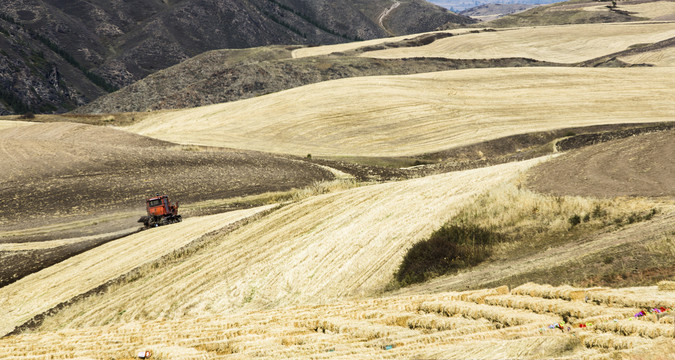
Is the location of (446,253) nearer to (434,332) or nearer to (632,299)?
(434,332)

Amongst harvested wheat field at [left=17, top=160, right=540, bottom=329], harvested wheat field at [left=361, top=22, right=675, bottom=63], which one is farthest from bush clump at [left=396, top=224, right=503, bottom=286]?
harvested wheat field at [left=361, top=22, right=675, bottom=63]

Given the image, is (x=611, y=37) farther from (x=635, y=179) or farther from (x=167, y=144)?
(x=635, y=179)

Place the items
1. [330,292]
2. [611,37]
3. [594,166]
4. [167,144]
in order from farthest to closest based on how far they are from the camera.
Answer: [611,37]
[167,144]
[594,166]
[330,292]

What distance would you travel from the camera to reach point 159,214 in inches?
1275

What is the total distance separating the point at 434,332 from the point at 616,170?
1471 centimetres

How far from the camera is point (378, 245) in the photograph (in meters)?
19.3

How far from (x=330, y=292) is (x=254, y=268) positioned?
3740 millimetres

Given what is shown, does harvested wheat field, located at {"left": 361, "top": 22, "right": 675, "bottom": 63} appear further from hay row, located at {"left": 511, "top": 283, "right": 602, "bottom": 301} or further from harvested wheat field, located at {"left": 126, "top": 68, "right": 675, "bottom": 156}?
hay row, located at {"left": 511, "top": 283, "right": 602, "bottom": 301}

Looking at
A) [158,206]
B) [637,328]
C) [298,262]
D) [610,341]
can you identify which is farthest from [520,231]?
[158,206]

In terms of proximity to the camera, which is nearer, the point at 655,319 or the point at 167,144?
the point at 655,319

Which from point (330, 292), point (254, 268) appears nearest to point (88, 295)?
point (254, 268)

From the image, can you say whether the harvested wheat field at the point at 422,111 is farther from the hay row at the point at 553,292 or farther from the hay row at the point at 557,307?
the hay row at the point at 557,307

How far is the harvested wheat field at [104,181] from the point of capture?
35.3 metres

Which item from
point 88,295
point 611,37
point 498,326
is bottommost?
point 88,295
